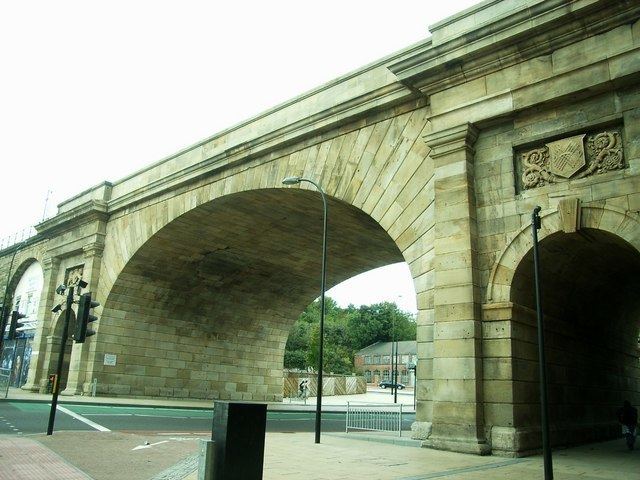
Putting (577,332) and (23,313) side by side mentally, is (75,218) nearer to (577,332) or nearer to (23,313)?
(23,313)

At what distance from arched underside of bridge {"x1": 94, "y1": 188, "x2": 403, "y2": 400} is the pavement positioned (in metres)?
9.08

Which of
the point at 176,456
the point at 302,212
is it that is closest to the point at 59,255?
the point at 302,212

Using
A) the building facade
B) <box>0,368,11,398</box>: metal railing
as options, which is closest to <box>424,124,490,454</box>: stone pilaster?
<box>0,368,11,398</box>: metal railing

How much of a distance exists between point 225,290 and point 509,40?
19.5 meters

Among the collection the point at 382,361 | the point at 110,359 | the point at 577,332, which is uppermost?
the point at 382,361

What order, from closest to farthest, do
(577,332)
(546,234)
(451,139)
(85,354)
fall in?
(546,234)
(451,139)
(577,332)
(85,354)

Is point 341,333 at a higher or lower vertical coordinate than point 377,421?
higher

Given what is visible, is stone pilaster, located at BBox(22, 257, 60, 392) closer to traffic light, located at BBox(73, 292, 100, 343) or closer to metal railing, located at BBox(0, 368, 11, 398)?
metal railing, located at BBox(0, 368, 11, 398)

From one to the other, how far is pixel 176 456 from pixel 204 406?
15.0 meters

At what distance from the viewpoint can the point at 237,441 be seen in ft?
19.7

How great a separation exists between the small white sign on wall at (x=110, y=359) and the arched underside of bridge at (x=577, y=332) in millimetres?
19162

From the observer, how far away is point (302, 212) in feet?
65.9

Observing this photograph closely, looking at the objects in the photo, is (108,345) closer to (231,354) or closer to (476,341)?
(231,354)

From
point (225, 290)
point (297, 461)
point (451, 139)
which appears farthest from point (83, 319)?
point (225, 290)
